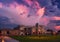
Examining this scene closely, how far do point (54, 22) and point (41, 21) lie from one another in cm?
19

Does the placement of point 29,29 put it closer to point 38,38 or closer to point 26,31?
point 26,31

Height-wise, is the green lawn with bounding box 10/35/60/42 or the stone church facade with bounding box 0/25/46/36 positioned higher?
the stone church facade with bounding box 0/25/46/36

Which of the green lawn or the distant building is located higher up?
the distant building

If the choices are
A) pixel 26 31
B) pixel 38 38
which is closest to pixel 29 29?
pixel 26 31

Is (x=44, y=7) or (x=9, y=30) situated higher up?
(x=44, y=7)

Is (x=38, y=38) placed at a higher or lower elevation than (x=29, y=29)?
lower

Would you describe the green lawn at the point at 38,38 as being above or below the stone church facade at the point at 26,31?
below

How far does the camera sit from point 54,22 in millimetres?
3176

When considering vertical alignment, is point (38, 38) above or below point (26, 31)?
below

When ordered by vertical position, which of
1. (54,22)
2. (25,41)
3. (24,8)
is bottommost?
(25,41)

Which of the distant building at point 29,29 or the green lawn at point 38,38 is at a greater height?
the distant building at point 29,29

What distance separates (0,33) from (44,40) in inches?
24.5

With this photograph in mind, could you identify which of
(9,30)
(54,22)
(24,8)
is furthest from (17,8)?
(54,22)

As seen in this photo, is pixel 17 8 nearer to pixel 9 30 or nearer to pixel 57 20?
pixel 9 30
